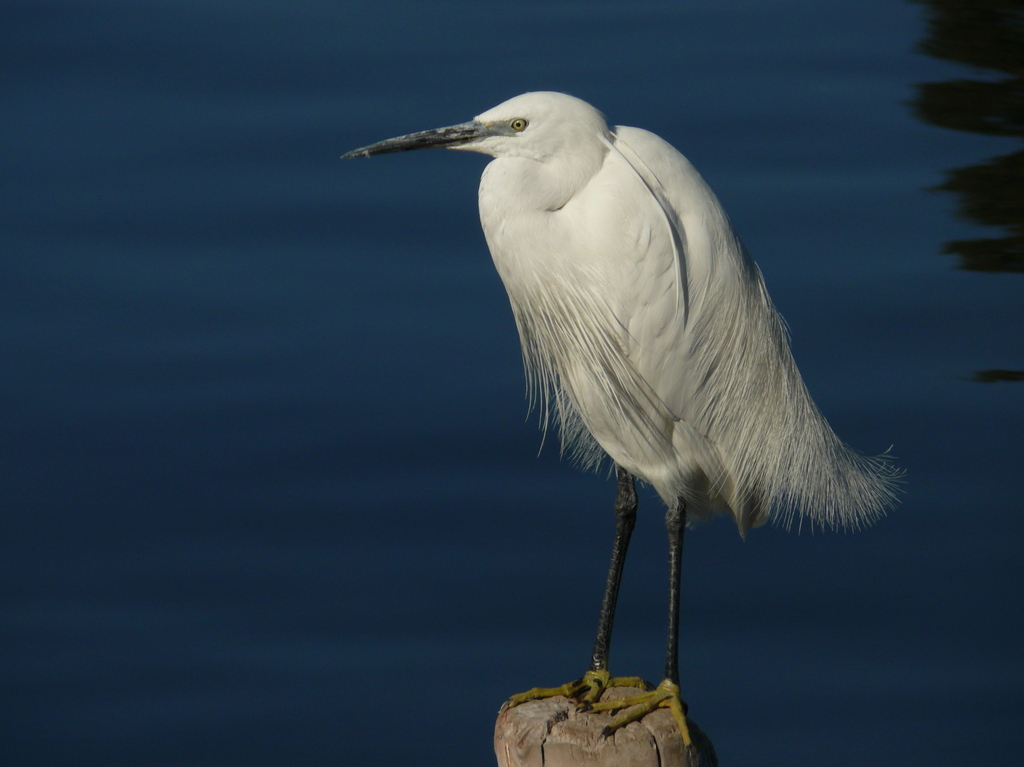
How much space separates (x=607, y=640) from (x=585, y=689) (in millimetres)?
127

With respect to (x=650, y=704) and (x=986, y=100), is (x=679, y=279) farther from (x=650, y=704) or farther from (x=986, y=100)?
(x=986, y=100)

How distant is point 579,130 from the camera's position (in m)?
1.74

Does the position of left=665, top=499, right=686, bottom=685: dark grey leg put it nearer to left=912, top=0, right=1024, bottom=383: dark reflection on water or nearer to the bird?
the bird

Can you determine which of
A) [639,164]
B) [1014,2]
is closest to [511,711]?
[639,164]

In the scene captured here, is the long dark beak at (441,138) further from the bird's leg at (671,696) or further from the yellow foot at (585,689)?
the yellow foot at (585,689)

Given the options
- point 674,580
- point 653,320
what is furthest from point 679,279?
point 674,580

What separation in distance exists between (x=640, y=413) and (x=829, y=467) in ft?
1.14

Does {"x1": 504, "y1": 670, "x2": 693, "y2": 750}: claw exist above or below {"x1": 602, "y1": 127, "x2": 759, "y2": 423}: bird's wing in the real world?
below

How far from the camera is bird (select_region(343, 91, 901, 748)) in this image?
1754 mm

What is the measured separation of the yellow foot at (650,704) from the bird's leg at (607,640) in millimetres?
36

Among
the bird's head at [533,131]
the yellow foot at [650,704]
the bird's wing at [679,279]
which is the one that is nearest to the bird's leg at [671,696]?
the yellow foot at [650,704]

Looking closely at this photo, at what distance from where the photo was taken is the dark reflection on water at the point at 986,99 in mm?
4637

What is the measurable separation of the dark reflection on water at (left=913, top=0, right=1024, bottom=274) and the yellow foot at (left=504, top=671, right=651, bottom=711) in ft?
10.7

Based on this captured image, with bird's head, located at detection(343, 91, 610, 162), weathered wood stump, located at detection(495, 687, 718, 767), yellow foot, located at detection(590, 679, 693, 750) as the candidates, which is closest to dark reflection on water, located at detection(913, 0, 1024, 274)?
bird's head, located at detection(343, 91, 610, 162)
